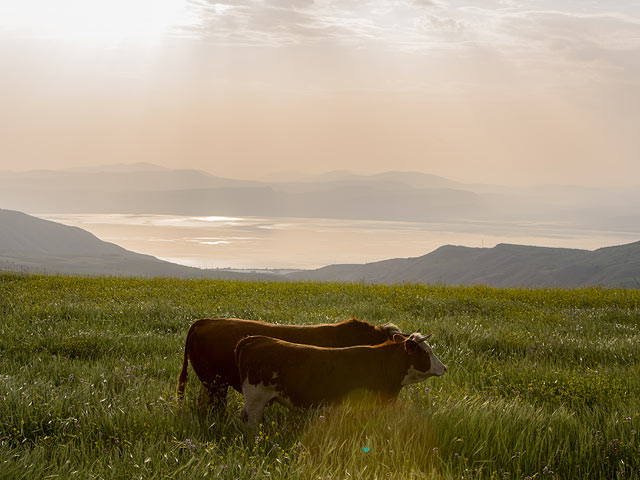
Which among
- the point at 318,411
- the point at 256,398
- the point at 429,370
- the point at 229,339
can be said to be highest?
the point at 229,339

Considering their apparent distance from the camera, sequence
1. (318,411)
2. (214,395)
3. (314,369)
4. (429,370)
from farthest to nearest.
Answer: (214,395)
(429,370)
(318,411)
(314,369)

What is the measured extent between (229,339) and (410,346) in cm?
223

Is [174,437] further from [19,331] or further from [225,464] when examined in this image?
[19,331]

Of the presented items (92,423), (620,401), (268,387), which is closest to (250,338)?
(268,387)

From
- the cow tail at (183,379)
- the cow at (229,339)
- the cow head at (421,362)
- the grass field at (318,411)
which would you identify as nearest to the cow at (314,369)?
the cow head at (421,362)

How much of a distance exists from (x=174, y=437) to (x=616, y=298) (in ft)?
65.1

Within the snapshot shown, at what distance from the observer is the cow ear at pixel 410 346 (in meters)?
6.19

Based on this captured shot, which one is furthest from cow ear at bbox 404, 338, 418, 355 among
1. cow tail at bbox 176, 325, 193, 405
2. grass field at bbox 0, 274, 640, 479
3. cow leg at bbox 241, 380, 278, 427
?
cow tail at bbox 176, 325, 193, 405

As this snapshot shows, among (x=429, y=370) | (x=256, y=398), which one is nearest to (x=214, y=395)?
(x=256, y=398)

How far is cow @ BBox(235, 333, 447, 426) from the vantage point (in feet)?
19.3

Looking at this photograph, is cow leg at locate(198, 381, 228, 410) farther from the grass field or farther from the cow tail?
the cow tail

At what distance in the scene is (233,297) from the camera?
59.0 ft

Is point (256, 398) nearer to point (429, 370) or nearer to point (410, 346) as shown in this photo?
point (410, 346)

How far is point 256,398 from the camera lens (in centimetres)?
596
